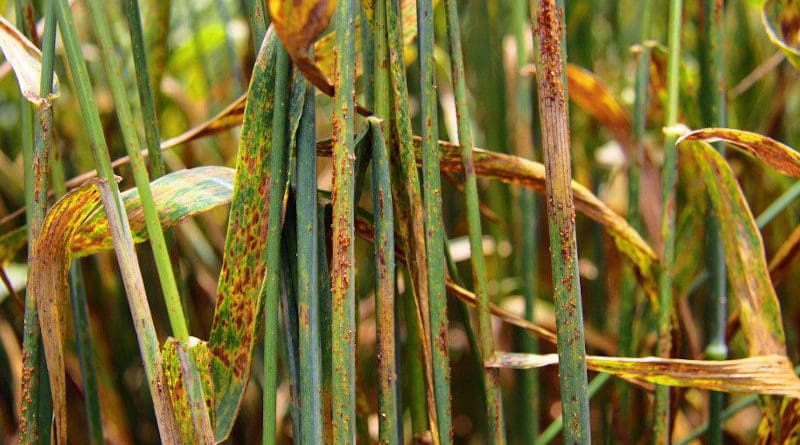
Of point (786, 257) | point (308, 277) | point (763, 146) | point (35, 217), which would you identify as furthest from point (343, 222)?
point (786, 257)

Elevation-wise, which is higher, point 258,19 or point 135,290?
point 258,19

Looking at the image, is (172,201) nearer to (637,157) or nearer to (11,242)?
(11,242)

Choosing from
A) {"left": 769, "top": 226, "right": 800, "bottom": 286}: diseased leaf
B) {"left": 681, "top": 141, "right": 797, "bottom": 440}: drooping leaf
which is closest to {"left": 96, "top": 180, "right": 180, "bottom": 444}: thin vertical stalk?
{"left": 681, "top": 141, "right": 797, "bottom": 440}: drooping leaf

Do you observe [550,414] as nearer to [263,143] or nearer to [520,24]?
[520,24]

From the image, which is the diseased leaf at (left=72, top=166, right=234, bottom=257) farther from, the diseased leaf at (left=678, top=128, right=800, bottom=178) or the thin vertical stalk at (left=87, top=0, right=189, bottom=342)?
the diseased leaf at (left=678, top=128, right=800, bottom=178)

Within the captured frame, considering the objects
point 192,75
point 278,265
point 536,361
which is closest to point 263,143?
point 278,265

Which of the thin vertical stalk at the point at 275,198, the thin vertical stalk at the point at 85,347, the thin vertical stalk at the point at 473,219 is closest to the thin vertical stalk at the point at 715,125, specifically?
the thin vertical stalk at the point at 473,219

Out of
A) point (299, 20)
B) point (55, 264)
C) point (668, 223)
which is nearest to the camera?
point (299, 20)
